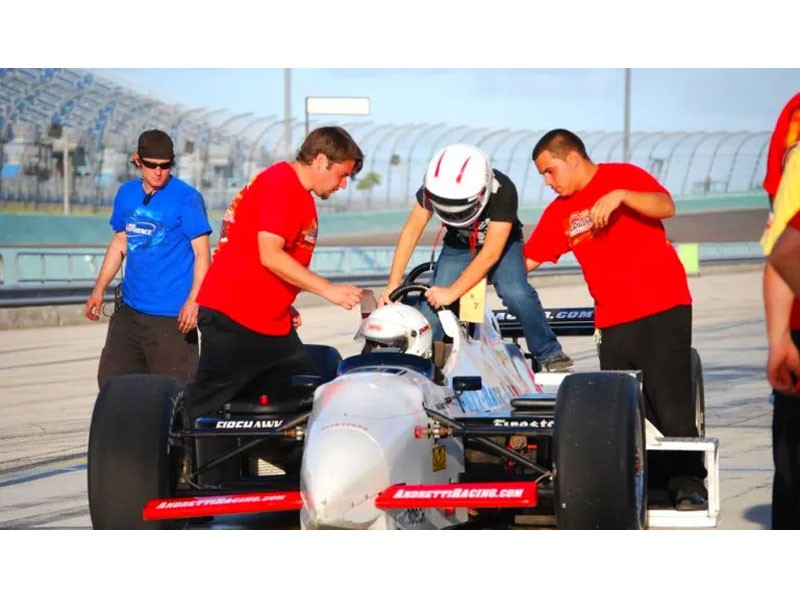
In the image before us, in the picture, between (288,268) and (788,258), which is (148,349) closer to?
(288,268)

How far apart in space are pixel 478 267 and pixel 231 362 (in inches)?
52.5

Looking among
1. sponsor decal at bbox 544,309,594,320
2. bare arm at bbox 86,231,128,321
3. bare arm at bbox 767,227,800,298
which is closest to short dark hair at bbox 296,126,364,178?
bare arm at bbox 86,231,128,321

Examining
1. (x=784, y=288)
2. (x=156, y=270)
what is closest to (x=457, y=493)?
(x=784, y=288)

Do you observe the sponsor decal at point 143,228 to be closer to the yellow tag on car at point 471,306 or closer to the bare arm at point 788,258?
the yellow tag on car at point 471,306

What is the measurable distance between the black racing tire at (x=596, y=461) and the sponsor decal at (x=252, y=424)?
1.41m

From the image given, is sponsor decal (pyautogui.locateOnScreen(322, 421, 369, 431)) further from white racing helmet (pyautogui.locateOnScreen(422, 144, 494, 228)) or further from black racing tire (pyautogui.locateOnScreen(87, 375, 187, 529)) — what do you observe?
white racing helmet (pyautogui.locateOnScreen(422, 144, 494, 228))

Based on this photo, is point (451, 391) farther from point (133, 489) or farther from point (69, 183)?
point (69, 183)

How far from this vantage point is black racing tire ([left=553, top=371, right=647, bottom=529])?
6988 mm

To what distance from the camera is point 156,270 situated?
10.1 m

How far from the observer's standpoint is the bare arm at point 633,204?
320 inches

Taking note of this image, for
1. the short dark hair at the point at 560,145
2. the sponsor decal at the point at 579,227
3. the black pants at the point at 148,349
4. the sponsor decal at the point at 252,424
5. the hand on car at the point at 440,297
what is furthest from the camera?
the black pants at the point at 148,349

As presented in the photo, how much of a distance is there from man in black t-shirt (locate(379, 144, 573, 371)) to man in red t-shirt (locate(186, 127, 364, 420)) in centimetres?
50

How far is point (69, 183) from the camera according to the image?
35688 millimetres

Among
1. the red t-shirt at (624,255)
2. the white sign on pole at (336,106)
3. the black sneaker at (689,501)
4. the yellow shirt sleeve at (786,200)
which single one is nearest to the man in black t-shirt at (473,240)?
the red t-shirt at (624,255)
